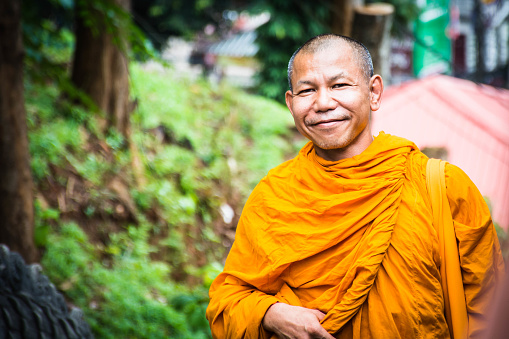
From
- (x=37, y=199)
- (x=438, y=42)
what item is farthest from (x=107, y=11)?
(x=438, y=42)

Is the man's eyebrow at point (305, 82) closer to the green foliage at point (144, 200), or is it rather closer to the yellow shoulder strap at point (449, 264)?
the yellow shoulder strap at point (449, 264)

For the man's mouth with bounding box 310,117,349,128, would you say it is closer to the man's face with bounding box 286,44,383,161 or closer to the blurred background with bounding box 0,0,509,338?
the man's face with bounding box 286,44,383,161

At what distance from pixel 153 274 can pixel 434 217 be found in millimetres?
3958

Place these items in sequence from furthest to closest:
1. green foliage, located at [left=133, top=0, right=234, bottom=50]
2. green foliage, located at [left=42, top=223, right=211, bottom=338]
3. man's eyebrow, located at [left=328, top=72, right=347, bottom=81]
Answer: green foliage, located at [left=133, top=0, right=234, bottom=50] → green foliage, located at [left=42, top=223, right=211, bottom=338] → man's eyebrow, located at [left=328, top=72, right=347, bottom=81]

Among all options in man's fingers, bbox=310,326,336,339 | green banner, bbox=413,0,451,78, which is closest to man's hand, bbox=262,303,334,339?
man's fingers, bbox=310,326,336,339

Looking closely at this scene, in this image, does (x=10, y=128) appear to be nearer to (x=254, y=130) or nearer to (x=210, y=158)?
(x=210, y=158)

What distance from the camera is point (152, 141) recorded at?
7.81 m

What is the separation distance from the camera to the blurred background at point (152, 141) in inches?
Answer: 156

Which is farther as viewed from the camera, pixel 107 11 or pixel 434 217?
pixel 107 11

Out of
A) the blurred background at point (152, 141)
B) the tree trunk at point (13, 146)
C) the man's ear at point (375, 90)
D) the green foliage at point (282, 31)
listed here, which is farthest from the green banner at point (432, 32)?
the man's ear at point (375, 90)

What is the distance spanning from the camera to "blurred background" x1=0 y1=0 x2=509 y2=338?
3.96 m

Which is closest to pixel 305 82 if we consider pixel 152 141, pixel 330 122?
pixel 330 122

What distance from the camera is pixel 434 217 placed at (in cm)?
176

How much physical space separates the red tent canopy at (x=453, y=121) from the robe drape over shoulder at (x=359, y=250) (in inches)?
194
